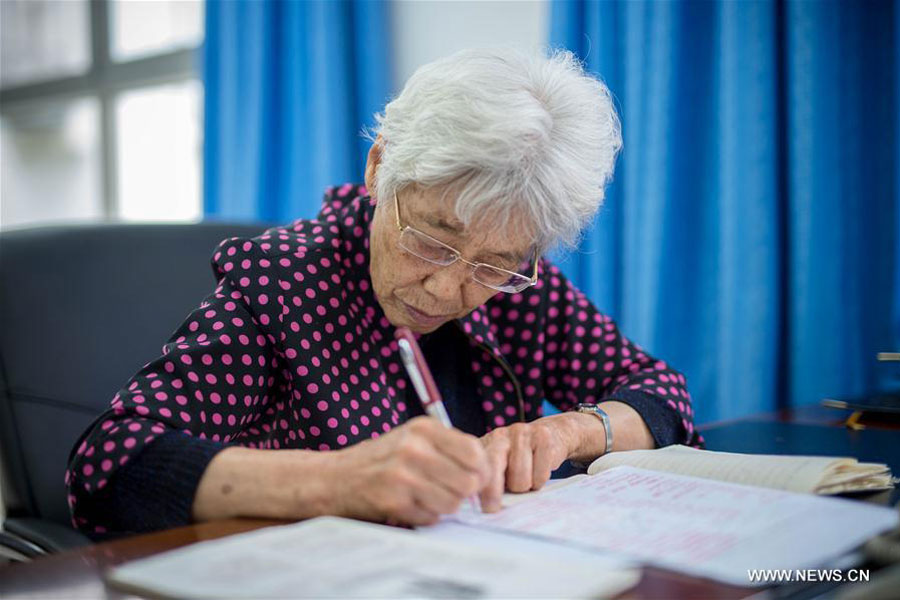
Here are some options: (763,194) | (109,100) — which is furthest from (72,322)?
(109,100)

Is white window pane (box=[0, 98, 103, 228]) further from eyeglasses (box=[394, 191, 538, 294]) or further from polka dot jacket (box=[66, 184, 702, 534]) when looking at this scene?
eyeglasses (box=[394, 191, 538, 294])

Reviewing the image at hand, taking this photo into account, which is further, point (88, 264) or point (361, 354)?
point (88, 264)

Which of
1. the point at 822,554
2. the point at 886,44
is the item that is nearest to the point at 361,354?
the point at 822,554

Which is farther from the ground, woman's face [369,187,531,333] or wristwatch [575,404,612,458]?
woman's face [369,187,531,333]

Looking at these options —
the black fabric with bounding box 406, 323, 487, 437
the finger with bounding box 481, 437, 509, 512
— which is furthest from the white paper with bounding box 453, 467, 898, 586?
the black fabric with bounding box 406, 323, 487, 437

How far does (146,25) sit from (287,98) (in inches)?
53.3

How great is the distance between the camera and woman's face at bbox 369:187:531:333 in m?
1.15

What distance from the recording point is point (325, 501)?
0.80m

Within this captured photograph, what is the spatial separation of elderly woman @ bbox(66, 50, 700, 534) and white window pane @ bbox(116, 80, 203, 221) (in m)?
2.57

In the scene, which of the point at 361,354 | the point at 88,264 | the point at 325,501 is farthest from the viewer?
the point at 88,264

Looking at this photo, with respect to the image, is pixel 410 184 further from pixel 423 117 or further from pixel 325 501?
pixel 325 501

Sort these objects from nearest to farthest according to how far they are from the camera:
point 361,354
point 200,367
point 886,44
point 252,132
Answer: point 200,367
point 361,354
point 886,44
point 252,132

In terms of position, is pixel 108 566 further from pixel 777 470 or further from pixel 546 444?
pixel 777 470

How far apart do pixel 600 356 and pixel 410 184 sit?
1.65 feet
